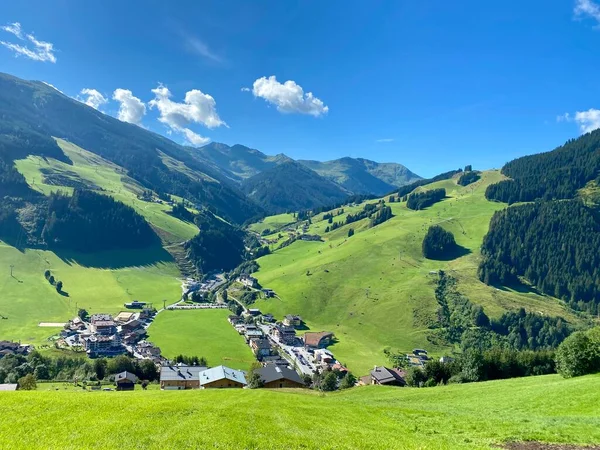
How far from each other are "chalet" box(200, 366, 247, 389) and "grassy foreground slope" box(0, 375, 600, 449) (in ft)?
172

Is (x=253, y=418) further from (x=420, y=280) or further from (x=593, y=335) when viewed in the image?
(x=420, y=280)

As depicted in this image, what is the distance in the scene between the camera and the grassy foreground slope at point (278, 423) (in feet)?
73.2

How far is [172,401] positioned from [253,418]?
9.41 m

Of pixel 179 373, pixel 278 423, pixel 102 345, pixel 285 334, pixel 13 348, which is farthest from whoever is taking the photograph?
pixel 285 334

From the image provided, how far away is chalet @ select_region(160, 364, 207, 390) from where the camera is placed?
94.6 meters

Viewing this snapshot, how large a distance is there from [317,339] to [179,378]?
236 feet

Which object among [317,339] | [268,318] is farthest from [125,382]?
[268,318]

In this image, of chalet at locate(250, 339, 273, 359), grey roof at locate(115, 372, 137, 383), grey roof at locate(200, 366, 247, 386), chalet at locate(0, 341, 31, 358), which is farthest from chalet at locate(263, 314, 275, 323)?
chalet at locate(0, 341, 31, 358)

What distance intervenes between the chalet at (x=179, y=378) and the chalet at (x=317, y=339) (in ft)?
203

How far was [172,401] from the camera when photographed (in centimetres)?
3325

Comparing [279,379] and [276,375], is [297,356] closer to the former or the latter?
[276,375]

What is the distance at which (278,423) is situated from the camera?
2781 cm

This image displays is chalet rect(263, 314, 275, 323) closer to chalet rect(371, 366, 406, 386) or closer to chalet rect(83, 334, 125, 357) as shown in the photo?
chalet rect(83, 334, 125, 357)

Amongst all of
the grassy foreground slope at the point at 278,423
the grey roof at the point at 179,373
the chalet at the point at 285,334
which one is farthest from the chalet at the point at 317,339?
the grassy foreground slope at the point at 278,423
